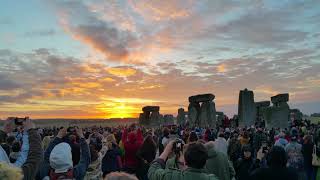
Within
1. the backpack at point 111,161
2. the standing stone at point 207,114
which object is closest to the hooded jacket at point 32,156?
the backpack at point 111,161

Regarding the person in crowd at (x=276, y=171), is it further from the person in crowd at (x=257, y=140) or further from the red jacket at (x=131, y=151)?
the person in crowd at (x=257, y=140)

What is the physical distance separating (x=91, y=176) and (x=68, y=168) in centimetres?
558

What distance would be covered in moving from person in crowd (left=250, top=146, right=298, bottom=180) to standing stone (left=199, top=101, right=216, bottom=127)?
32484 millimetres

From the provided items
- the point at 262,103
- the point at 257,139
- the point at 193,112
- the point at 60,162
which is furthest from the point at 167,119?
the point at 60,162

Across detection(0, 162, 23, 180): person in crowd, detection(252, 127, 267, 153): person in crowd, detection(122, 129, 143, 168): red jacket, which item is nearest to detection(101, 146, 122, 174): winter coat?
detection(122, 129, 143, 168): red jacket

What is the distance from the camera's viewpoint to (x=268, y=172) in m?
6.06

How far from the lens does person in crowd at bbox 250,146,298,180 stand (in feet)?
19.7

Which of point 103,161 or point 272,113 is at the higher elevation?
point 272,113

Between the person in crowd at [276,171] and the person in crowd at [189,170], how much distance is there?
1.46m

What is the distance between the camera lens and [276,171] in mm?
6062

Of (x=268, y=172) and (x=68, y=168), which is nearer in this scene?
(x=68, y=168)

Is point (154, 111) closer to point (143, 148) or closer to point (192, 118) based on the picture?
point (192, 118)

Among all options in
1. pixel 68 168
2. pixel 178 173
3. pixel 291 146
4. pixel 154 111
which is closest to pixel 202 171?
pixel 178 173

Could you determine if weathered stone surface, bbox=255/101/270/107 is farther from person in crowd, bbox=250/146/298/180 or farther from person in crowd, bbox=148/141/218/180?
person in crowd, bbox=148/141/218/180
